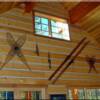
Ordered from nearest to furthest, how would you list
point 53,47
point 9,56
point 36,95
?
1. point 9,56
2. point 36,95
3. point 53,47

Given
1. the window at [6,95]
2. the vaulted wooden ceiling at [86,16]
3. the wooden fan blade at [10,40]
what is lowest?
the window at [6,95]

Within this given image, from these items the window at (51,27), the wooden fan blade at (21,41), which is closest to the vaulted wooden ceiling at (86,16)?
the window at (51,27)

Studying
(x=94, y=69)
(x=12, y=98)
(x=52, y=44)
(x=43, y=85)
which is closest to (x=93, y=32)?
(x=94, y=69)

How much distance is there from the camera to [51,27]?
23.2ft

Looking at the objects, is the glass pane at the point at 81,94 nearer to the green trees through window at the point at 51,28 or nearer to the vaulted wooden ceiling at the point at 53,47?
the vaulted wooden ceiling at the point at 53,47

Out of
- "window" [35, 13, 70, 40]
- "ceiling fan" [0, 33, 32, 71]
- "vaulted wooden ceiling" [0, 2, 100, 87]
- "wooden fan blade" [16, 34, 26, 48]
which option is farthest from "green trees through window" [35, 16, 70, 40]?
"ceiling fan" [0, 33, 32, 71]

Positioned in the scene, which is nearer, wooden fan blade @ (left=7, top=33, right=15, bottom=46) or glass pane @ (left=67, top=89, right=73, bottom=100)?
wooden fan blade @ (left=7, top=33, right=15, bottom=46)

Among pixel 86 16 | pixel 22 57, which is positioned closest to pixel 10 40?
pixel 22 57

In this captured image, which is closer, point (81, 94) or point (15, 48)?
point (15, 48)

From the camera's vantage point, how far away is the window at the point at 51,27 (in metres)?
6.75

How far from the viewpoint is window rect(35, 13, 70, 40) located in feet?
22.1

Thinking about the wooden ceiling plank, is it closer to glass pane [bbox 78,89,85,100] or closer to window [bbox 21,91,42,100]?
glass pane [bbox 78,89,85,100]

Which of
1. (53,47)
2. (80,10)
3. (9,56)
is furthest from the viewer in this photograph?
(80,10)

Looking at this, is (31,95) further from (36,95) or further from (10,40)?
(10,40)
